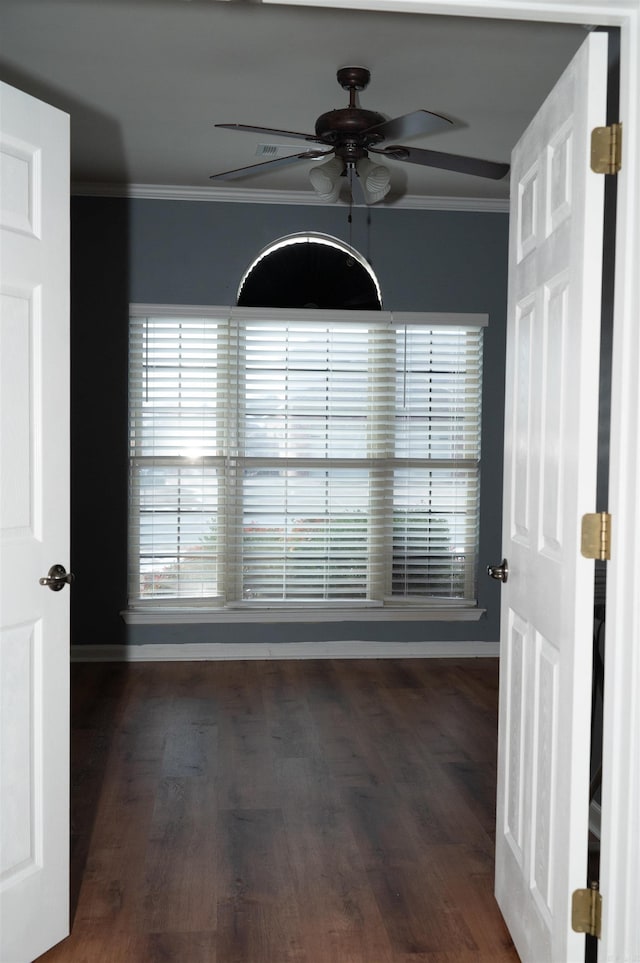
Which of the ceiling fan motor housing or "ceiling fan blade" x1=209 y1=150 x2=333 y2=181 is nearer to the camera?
the ceiling fan motor housing

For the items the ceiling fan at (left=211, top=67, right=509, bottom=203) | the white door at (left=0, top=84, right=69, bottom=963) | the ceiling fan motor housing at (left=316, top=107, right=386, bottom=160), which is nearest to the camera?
the white door at (left=0, top=84, right=69, bottom=963)

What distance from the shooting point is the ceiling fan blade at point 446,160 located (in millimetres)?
3361

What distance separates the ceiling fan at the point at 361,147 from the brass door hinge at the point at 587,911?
7.78 feet

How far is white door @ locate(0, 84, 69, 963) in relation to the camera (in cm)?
218

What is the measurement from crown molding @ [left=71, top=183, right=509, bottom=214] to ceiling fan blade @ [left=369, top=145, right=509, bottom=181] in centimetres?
208

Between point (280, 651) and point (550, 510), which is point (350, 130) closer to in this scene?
point (550, 510)

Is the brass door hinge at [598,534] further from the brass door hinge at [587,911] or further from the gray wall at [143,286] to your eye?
the gray wall at [143,286]

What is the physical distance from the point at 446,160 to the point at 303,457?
261 cm

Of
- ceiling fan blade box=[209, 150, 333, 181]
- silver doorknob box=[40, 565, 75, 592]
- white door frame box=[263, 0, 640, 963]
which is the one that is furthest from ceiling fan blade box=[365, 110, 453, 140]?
silver doorknob box=[40, 565, 75, 592]

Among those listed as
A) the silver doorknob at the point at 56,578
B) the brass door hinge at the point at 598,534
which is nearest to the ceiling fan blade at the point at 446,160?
the brass door hinge at the point at 598,534

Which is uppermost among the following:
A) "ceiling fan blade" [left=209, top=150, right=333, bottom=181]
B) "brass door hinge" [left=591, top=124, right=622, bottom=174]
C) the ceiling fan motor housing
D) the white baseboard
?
the ceiling fan motor housing

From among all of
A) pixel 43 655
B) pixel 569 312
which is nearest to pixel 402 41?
pixel 569 312

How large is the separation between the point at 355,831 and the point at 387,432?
304 centimetres

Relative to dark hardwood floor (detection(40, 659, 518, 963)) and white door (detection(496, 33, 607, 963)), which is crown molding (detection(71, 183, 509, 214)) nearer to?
dark hardwood floor (detection(40, 659, 518, 963))
